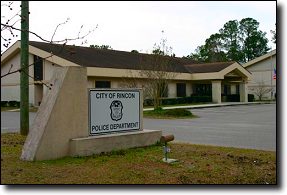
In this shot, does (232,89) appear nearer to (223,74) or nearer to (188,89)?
(188,89)

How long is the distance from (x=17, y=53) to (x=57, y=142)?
28.9 m

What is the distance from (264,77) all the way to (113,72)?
27112 mm

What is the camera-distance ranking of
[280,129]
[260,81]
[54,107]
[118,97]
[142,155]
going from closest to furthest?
[280,129] < [54,107] < [142,155] < [118,97] < [260,81]

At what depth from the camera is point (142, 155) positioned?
8125 millimetres

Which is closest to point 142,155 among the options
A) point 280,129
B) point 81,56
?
point 280,129

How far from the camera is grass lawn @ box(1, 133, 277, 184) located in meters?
5.88

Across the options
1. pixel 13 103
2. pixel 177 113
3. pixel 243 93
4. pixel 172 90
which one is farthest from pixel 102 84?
pixel 243 93

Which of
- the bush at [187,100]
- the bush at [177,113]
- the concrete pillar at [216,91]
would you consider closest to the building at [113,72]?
the concrete pillar at [216,91]

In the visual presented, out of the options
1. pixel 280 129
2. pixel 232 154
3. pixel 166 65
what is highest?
A: pixel 166 65

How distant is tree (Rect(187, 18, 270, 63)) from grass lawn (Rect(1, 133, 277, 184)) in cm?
6532

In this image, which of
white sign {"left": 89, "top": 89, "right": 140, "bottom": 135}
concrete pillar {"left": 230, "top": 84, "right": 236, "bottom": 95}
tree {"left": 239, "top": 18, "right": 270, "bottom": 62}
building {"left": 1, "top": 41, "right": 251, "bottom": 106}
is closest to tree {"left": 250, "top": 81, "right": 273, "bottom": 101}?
concrete pillar {"left": 230, "top": 84, "right": 236, "bottom": 95}

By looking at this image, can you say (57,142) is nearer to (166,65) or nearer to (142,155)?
(142,155)

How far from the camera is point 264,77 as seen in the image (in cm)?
Answer: 5184

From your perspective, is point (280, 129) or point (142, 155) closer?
point (280, 129)
